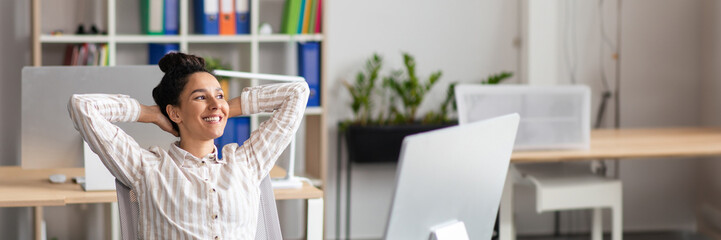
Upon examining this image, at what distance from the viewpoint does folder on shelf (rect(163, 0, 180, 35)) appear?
349 cm

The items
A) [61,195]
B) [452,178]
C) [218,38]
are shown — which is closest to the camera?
[452,178]

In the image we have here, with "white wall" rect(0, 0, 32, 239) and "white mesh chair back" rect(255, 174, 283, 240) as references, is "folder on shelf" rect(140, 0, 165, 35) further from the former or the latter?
"white mesh chair back" rect(255, 174, 283, 240)

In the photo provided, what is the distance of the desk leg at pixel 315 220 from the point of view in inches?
92.8

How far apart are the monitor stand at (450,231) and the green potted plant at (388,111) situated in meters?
2.35

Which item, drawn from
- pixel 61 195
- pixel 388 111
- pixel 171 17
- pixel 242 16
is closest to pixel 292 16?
pixel 242 16

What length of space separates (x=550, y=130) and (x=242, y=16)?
1.36 metres

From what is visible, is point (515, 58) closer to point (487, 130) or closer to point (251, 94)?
point (251, 94)

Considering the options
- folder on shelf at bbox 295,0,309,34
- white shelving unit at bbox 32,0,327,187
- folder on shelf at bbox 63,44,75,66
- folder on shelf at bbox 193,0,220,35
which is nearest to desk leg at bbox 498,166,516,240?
white shelving unit at bbox 32,0,327,187

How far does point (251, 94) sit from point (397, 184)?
0.69 metres

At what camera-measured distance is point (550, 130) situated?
10.5ft

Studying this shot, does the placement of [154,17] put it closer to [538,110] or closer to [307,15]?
[307,15]

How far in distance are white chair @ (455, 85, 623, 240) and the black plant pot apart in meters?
0.70

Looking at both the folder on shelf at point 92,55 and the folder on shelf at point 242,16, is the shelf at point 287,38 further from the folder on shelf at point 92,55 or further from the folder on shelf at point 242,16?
the folder on shelf at point 92,55

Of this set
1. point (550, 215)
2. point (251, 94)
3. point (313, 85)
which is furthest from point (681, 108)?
point (251, 94)
